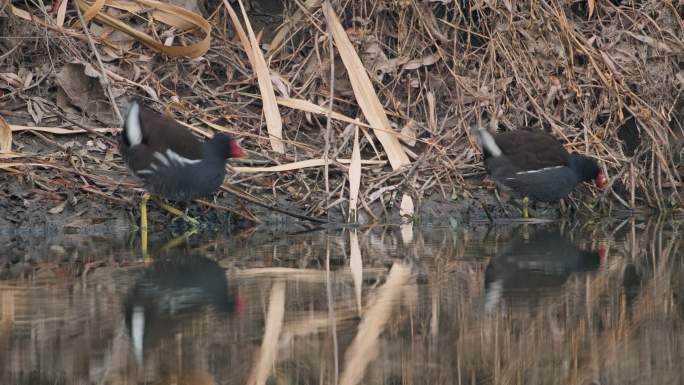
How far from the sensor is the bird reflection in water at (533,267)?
4957 mm

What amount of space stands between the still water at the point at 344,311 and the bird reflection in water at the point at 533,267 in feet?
0.05

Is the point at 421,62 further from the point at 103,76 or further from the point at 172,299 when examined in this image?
the point at 172,299

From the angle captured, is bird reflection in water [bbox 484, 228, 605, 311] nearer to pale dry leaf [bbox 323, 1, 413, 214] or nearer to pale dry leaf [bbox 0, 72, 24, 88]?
pale dry leaf [bbox 323, 1, 413, 214]

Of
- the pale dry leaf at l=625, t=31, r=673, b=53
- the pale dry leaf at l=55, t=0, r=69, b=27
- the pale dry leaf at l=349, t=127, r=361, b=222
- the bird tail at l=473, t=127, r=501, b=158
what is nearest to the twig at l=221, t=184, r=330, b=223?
the pale dry leaf at l=349, t=127, r=361, b=222

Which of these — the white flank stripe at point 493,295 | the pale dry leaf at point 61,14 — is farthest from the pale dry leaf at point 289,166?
the white flank stripe at point 493,295

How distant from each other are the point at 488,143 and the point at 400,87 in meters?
1.27

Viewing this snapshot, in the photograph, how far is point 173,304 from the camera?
15.4 ft

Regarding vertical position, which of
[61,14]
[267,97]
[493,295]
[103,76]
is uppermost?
[61,14]

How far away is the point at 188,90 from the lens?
27.9ft

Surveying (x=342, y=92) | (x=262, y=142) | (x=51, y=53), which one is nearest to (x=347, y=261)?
(x=262, y=142)

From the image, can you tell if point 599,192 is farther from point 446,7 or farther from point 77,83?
point 77,83

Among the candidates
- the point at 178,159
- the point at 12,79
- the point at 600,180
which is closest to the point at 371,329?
the point at 178,159

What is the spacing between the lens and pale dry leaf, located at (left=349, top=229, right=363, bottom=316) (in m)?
4.96

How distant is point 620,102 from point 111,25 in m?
3.98
